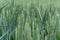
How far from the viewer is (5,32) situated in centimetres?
46

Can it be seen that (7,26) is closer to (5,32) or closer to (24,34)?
(5,32)

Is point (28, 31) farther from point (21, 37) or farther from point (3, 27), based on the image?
point (3, 27)

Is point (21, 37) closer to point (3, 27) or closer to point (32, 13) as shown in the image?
point (3, 27)

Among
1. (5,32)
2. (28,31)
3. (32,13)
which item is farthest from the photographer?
(32,13)

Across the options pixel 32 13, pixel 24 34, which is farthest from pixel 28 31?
pixel 32 13

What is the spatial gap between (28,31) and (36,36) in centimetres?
3

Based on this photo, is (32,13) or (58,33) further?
(32,13)

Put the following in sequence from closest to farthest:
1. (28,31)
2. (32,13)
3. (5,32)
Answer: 1. (28,31)
2. (5,32)
3. (32,13)

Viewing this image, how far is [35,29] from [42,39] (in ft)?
0.08

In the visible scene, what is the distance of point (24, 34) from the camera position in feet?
1.15

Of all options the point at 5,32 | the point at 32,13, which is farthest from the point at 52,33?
the point at 32,13

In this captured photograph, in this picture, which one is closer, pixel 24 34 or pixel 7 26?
pixel 24 34

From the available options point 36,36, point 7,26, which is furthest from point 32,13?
point 36,36

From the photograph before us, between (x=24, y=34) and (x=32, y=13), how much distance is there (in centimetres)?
27
